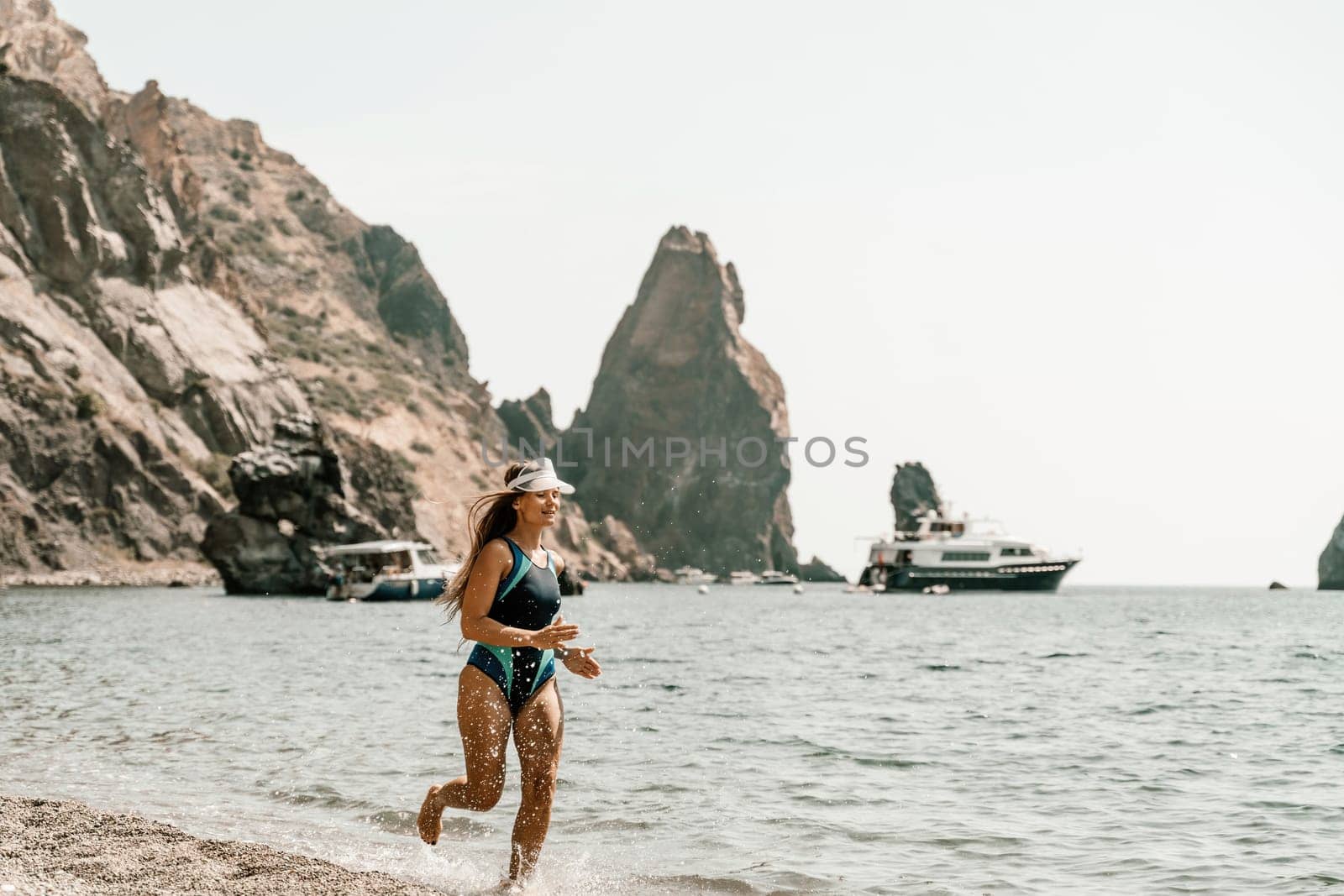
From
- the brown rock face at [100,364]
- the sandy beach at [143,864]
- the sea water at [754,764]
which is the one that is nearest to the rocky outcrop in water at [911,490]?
the brown rock face at [100,364]

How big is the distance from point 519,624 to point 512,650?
146mm

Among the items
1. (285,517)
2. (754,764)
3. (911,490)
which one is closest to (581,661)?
(754,764)

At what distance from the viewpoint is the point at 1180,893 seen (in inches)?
342

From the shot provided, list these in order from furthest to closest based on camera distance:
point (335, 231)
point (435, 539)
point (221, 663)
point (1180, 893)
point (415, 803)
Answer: point (335, 231) → point (435, 539) → point (221, 663) → point (415, 803) → point (1180, 893)

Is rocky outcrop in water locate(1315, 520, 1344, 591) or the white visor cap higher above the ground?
rocky outcrop in water locate(1315, 520, 1344, 591)

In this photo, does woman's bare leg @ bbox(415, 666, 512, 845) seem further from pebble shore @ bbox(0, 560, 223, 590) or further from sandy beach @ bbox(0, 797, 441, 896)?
pebble shore @ bbox(0, 560, 223, 590)

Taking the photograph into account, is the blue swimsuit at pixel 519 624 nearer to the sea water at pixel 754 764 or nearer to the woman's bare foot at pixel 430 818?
the woman's bare foot at pixel 430 818

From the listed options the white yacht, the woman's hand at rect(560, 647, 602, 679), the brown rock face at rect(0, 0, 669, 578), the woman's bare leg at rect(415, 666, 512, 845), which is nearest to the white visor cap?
the woman's hand at rect(560, 647, 602, 679)

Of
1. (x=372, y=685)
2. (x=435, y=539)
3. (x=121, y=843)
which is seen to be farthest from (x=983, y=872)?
(x=435, y=539)

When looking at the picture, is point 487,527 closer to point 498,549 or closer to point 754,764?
point 498,549

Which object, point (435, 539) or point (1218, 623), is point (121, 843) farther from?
point (435, 539)

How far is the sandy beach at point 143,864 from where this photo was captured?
7156 mm

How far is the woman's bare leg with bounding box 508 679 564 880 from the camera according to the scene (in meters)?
7.55

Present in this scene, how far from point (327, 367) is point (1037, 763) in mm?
127789
